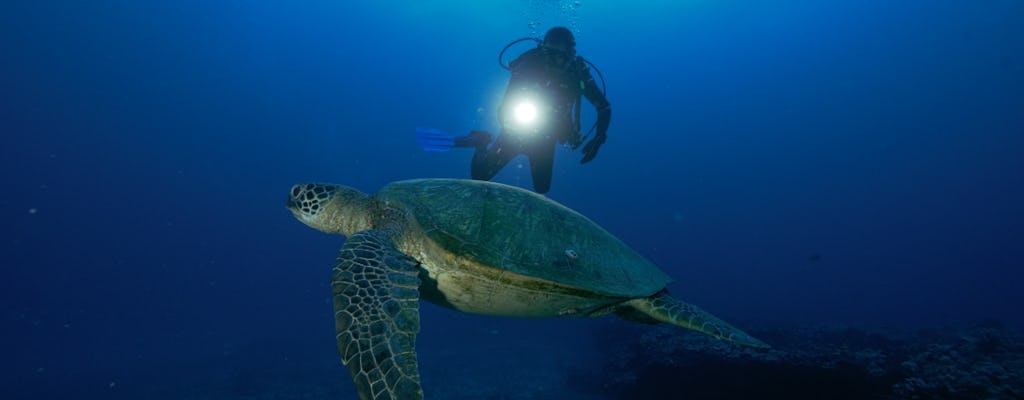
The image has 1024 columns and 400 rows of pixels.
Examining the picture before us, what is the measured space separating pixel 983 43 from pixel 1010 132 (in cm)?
2234

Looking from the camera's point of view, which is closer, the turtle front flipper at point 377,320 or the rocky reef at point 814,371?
the turtle front flipper at point 377,320

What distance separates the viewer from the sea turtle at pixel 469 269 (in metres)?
2.06

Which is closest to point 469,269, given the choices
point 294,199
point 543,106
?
point 294,199

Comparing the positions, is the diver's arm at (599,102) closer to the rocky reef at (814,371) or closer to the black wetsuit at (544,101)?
the black wetsuit at (544,101)

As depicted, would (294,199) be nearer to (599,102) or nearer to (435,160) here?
(599,102)

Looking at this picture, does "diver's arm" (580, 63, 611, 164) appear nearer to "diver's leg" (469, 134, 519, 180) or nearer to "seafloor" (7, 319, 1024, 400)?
"diver's leg" (469, 134, 519, 180)

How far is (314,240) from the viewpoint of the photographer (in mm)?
75312

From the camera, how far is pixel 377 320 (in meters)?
2.05

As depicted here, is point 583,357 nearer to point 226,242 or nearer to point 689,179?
point 689,179

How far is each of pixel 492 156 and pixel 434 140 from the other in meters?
1.69

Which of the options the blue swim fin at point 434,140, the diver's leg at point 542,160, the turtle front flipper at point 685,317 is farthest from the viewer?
the blue swim fin at point 434,140

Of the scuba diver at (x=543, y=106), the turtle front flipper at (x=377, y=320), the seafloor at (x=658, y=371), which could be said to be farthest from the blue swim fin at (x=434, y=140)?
the seafloor at (x=658, y=371)

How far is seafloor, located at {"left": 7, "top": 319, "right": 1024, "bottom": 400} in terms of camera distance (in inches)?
214

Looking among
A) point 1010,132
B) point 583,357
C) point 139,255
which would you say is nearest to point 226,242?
point 139,255
